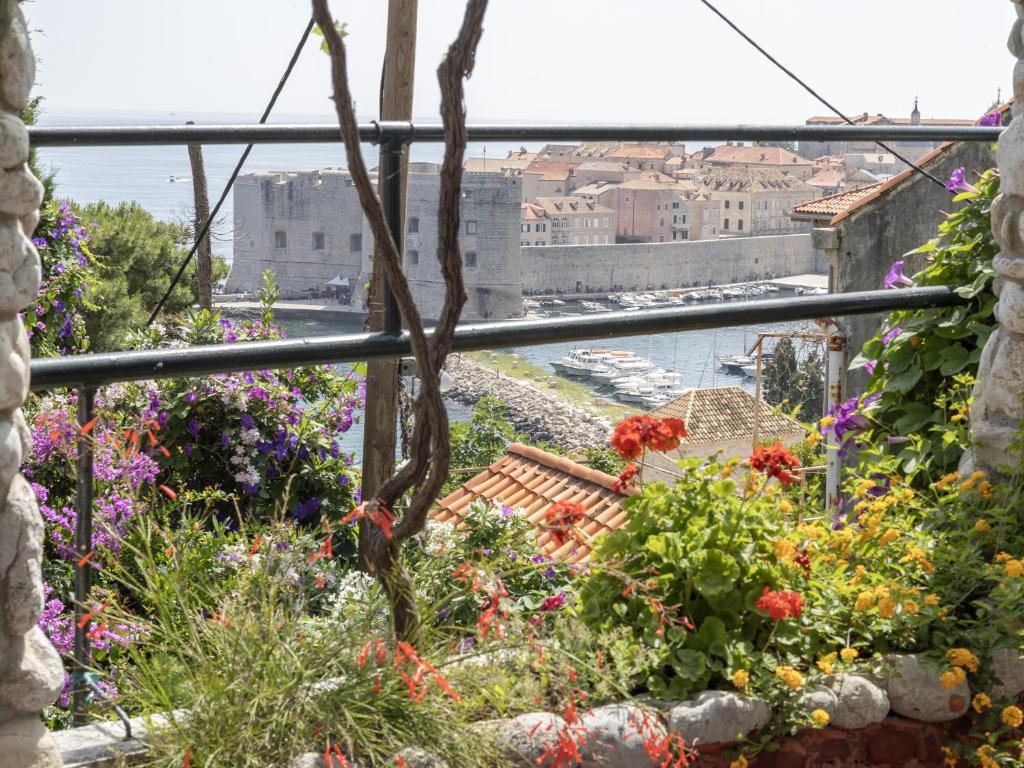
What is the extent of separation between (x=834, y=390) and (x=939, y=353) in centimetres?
56

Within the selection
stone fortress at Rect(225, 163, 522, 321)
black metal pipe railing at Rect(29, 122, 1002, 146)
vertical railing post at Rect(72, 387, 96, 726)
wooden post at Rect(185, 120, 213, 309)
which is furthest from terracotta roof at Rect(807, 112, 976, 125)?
stone fortress at Rect(225, 163, 522, 321)

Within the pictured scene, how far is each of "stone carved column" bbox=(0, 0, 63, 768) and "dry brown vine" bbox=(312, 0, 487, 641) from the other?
0.31 metres

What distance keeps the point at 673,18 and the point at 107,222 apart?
43.1 metres

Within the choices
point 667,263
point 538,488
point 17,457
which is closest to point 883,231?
point 538,488

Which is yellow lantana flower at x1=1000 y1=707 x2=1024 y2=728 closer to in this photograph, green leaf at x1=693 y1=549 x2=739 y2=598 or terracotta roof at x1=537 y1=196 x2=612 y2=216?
green leaf at x1=693 y1=549 x2=739 y2=598

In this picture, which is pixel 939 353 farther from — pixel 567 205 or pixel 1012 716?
pixel 567 205

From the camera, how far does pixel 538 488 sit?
5.79 m

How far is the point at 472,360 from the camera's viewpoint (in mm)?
46688

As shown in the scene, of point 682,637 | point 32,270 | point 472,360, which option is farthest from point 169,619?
point 472,360

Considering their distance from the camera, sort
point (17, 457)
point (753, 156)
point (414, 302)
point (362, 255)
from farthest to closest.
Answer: point (753, 156), point (362, 255), point (414, 302), point (17, 457)

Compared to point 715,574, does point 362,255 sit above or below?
below

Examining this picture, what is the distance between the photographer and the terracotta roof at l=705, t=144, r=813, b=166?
63938 millimetres

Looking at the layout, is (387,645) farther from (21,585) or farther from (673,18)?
(673,18)

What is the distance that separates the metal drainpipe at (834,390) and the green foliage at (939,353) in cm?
14
